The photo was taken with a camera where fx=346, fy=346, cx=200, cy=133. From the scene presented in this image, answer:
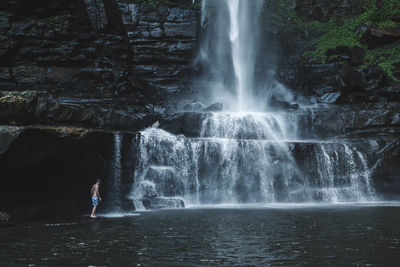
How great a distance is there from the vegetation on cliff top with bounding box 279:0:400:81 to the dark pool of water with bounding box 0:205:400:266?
2978cm

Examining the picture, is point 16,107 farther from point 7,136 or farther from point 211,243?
point 211,243

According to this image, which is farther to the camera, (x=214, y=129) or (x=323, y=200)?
(x=214, y=129)

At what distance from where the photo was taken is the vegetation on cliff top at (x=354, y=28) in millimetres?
36594

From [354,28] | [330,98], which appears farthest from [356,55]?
[330,98]

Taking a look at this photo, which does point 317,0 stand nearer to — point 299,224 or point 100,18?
point 100,18

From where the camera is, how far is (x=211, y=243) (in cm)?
814

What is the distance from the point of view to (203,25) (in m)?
37.8

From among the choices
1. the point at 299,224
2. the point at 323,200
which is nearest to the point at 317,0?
the point at 323,200

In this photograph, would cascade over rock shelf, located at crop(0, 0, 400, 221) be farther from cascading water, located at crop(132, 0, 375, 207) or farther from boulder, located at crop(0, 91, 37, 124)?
cascading water, located at crop(132, 0, 375, 207)

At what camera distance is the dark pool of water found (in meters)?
6.48

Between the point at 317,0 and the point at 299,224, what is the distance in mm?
43617

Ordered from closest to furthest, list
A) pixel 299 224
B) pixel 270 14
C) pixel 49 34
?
1. pixel 299 224
2. pixel 49 34
3. pixel 270 14

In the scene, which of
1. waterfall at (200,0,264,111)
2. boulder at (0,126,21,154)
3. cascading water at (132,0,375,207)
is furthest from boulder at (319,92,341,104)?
boulder at (0,126,21,154)

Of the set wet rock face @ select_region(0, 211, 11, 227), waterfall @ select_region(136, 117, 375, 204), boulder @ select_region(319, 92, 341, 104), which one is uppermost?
boulder @ select_region(319, 92, 341, 104)
